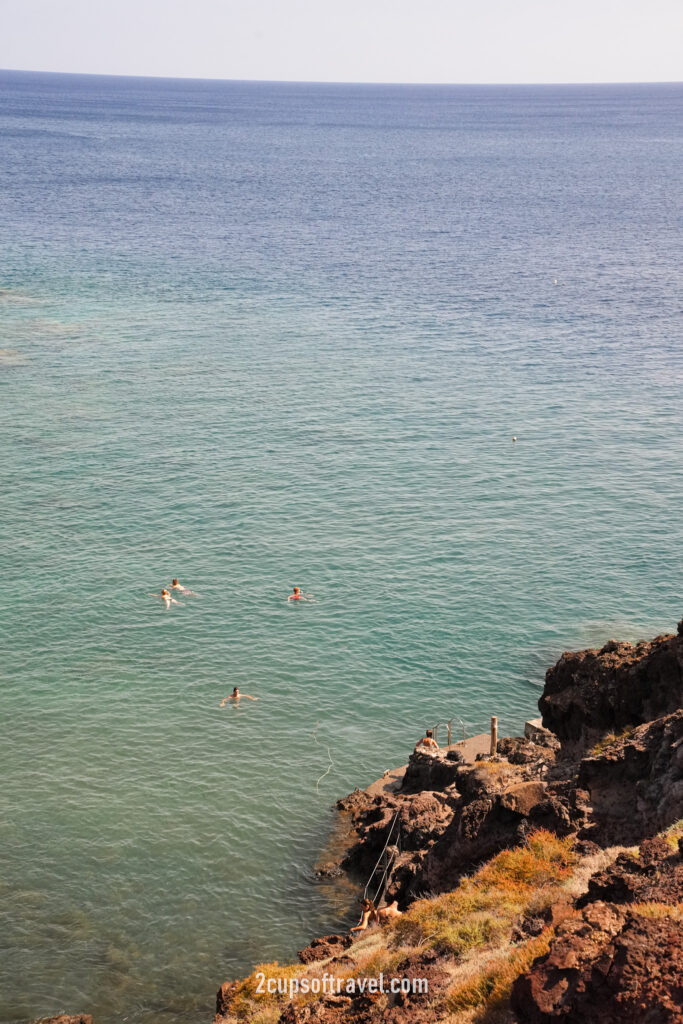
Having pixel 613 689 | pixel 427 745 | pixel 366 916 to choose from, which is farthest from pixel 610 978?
pixel 427 745

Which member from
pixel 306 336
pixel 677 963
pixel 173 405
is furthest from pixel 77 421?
pixel 677 963

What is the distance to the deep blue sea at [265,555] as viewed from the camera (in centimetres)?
3161

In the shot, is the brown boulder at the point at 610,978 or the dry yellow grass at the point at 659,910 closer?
the brown boulder at the point at 610,978

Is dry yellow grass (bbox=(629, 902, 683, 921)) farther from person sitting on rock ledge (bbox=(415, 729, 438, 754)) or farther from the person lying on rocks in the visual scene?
person sitting on rock ledge (bbox=(415, 729, 438, 754))

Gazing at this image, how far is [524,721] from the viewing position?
39.7 metres

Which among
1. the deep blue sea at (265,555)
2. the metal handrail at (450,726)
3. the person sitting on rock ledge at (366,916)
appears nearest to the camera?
the person sitting on rock ledge at (366,916)

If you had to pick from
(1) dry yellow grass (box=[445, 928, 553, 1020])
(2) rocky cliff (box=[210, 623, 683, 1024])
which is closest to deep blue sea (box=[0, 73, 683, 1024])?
(2) rocky cliff (box=[210, 623, 683, 1024])

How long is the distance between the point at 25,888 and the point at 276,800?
8.98 metres

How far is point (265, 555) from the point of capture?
174ft

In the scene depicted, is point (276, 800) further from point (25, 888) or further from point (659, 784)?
point (659, 784)

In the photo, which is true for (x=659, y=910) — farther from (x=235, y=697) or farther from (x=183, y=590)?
(x=183, y=590)

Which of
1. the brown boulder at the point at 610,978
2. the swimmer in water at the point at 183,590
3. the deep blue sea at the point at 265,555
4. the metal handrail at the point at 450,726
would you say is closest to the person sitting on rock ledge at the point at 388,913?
the deep blue sea at the point at 265,555

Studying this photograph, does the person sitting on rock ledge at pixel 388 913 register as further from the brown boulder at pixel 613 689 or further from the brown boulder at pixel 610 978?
the brown boulder at pixel 610 978

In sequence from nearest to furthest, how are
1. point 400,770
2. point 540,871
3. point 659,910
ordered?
point 659,910 → point 540,871 → point 400,770
